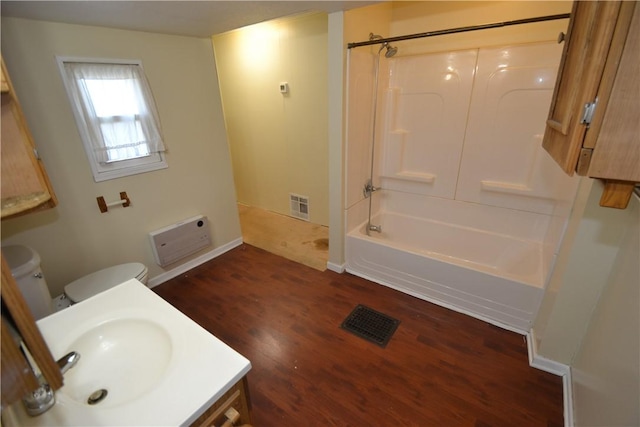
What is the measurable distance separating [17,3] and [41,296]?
1.48m

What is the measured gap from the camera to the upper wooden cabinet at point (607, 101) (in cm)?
75

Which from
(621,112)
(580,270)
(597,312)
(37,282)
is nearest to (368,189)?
(580,270)

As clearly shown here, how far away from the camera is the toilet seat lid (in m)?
1.84

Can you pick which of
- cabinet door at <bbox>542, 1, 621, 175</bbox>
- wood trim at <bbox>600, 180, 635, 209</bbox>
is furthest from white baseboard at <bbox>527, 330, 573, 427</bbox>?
cabinet door at <bbox>542, 1, 621, 175</bbox>

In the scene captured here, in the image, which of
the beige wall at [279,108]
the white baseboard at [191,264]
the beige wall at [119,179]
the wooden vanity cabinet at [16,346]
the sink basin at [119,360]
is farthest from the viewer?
→ the beige wall at [279,108]

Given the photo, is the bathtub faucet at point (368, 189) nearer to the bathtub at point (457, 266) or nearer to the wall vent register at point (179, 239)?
the bathtub at point (457, 266)

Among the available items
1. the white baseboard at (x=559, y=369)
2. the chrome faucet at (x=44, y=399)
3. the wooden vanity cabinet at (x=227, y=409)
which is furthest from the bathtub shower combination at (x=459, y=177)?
the chrome faucet at (x=44, y=399)

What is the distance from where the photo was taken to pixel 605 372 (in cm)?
119

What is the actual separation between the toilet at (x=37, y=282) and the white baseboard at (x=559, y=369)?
2.58m

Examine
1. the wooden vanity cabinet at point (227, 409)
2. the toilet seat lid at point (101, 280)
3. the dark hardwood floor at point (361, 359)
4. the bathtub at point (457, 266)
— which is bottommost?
the dark hardwood floor at point (361, 359)

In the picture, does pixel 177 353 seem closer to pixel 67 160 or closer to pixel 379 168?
pixel 67 160

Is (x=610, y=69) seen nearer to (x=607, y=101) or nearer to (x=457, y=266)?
(x=607, y=101)

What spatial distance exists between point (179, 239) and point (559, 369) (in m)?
2.89

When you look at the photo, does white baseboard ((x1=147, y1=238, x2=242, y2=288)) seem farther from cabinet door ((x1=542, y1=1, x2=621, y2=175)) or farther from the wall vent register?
cabinet door ((x1=542, y1=1, x2=621, y2=175))
